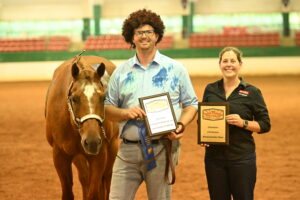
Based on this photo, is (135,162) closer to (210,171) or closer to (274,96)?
(210,171)

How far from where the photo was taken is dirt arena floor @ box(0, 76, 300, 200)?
5777 millimetres

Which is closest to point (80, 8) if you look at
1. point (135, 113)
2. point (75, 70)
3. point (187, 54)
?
point (187, 54)

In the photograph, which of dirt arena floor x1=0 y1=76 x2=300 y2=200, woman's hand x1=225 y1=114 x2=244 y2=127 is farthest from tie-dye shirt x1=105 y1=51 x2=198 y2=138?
dirt arena floor x1=0 y1=76 x2=300 y2=200

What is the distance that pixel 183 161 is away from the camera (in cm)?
729

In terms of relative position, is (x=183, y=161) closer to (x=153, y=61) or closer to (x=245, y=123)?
(x=245, y=123)

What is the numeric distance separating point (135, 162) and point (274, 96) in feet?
38.1

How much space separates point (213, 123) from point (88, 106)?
35.9 inches

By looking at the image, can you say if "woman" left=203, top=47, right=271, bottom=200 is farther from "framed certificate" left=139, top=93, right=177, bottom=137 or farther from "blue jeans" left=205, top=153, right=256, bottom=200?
"framed certificate" left=139, top=93, right=177, bottom=137

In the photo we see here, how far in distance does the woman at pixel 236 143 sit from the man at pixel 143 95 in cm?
31

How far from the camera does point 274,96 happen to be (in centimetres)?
1431

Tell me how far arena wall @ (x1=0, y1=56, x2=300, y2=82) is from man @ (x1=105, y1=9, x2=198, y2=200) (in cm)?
1926

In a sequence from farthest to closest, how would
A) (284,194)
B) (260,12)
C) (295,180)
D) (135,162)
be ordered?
(260,12)
(295,180)
(284,194)
(135,162)

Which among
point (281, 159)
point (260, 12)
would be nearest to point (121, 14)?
point (260, 12)

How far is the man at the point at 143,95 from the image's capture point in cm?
330
